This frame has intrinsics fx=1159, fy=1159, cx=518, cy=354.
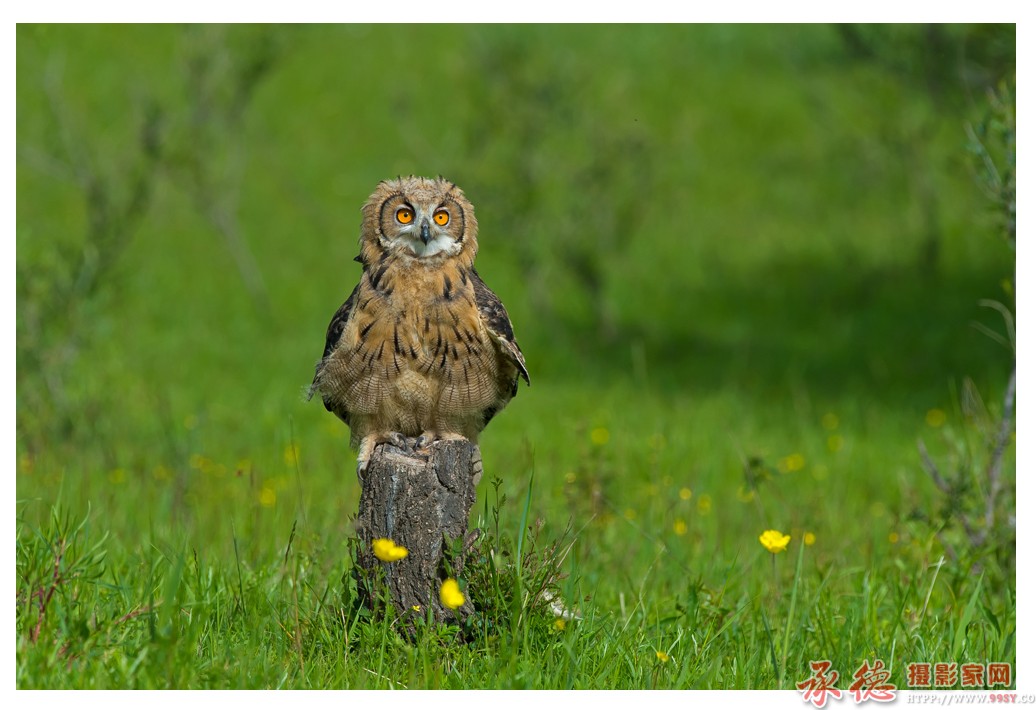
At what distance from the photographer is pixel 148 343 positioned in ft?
45.5

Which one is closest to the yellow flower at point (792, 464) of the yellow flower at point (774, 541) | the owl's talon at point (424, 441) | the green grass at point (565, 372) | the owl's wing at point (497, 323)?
the green grass at point (565, 372)

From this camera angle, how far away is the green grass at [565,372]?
14.4 feet

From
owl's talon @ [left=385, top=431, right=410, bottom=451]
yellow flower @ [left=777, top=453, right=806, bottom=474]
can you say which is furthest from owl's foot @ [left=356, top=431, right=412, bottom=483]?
yellow flower @ [left=777, top=453, right=806, bottom=474]

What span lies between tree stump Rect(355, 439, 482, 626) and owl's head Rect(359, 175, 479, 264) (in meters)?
0.85

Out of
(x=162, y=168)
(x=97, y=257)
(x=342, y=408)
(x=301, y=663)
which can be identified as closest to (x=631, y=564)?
(x=342, y=408)

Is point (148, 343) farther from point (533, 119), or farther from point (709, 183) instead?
point (709, 183)

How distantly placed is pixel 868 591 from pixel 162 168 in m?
9.29

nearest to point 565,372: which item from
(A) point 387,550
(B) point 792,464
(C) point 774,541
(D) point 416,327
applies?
(B) point 792,464

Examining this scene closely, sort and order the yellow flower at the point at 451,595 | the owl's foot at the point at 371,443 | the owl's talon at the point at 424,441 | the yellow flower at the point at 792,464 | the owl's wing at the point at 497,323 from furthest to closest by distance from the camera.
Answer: the yellow flower at the point at 792,464, the owl's wing at the point at 497,323, the owl's foot at the point at 371,443, the owl's talon at the point at 424,441, the yellow flower at the point at 451,595

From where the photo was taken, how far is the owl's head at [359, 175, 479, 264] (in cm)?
465

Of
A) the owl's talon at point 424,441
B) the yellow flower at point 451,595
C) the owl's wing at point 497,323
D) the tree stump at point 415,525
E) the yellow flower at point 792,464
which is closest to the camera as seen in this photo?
the yellow flower at point 451,595

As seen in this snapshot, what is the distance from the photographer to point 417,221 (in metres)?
4.65

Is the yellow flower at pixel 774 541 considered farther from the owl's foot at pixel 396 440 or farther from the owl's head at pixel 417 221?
the owl's head at pixel 417 221

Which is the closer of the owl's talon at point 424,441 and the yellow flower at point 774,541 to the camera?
the yellow flower at point 774,541
